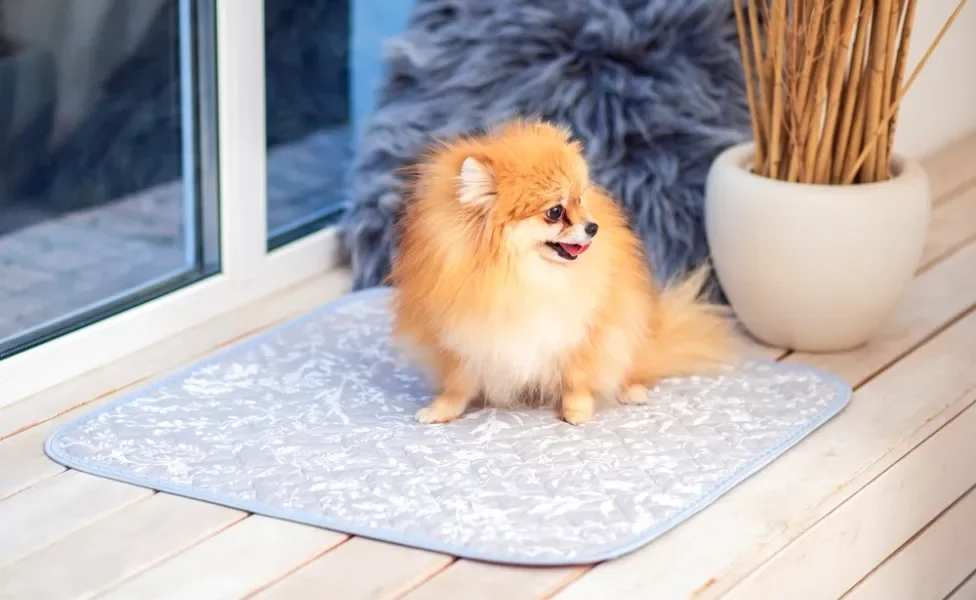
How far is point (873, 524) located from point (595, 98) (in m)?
0.94

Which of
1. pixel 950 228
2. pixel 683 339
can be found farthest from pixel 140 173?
pixel 950 228

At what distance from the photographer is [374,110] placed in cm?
237

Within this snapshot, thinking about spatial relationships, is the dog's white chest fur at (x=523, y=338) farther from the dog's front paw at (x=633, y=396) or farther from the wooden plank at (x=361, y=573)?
the wooden plank at (x=361, y=573)

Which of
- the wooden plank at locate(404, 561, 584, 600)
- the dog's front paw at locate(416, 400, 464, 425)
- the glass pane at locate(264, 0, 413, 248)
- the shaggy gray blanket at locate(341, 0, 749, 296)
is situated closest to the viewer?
the wooden plank at locate(404, 561, 584, 600)

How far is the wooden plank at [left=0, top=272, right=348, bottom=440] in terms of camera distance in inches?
72.5

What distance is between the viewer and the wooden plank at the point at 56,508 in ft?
4.96

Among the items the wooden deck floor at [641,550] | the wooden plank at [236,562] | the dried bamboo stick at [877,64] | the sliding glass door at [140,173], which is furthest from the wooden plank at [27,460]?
the dried bamboo stick at [877,64]

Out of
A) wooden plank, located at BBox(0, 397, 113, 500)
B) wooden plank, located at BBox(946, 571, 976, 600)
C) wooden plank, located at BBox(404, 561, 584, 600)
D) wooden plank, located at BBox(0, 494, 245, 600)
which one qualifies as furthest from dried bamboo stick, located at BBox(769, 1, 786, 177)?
wooden plank, located at BBox(0, 397, 113, 500)

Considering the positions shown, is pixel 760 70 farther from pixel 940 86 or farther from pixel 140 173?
pixel 940 86

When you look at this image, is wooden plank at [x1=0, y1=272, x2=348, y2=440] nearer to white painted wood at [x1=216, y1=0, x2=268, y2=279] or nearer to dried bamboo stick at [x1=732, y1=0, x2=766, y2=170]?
white painted wood at [x1=216, y1=0, x2=268, y2=279]

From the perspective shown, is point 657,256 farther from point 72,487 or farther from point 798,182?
point 72,487

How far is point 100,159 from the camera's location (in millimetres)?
2062

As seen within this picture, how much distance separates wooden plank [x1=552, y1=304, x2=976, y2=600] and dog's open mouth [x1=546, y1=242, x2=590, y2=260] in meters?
0.35

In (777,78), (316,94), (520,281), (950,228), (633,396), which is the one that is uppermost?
(777,78)
